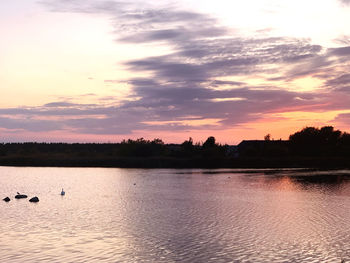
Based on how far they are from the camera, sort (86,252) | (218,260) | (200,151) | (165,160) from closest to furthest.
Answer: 1. (218,260)
2. (86,252)
3. (165,160)
4. (200,151)

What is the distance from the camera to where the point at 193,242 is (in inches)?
864

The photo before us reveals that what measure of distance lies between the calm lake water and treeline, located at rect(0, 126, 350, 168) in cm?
6222

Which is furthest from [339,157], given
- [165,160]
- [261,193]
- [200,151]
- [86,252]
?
[86,252]

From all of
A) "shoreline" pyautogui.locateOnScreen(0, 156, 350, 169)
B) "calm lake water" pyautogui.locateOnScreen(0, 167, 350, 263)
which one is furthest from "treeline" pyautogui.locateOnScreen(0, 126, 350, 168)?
"calm lake water" pyautogui.locateOnScreen(0, 167, 350, 263)

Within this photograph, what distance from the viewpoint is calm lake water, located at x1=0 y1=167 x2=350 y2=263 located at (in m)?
19.5

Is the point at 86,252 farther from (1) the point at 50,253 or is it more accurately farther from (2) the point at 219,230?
(2) the point at 219,230

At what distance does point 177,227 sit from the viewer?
2625 centimetres

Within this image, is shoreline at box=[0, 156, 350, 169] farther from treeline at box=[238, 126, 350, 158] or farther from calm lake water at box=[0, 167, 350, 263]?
calm lake water at box=[0, 167, 350, 263]

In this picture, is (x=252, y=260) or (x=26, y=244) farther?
(x=26, y=244)

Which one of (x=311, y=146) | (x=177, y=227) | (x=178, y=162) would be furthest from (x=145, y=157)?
(x=177, y=227)

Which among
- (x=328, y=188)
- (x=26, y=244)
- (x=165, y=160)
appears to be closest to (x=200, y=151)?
(x=165, y=160)

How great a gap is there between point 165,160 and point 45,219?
7760cm

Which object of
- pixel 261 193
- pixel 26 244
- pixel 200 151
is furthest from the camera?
pixel 200 151

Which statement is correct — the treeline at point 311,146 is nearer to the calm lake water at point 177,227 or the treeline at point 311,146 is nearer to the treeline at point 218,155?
the treeline at point 218,155
